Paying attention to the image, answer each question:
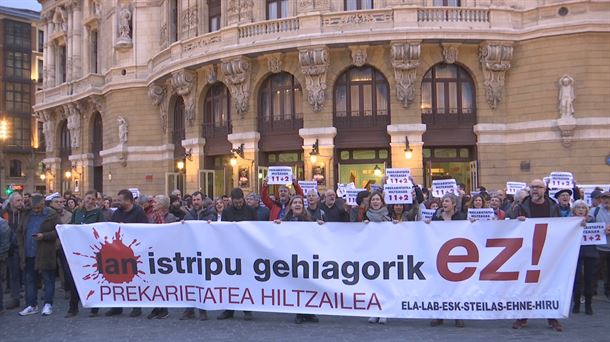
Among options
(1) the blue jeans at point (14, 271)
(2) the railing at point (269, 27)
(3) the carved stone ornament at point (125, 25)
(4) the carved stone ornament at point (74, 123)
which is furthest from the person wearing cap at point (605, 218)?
(4) the carved stone ornament at point (74, 123)

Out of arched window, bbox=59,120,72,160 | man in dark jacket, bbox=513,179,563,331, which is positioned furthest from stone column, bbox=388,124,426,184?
arched window, bbox=59,120,72,160

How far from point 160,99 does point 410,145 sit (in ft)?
50.1

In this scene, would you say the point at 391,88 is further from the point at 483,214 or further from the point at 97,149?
the point at 97,149

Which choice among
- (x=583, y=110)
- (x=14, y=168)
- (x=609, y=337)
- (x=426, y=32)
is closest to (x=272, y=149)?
(x=426, y=32)

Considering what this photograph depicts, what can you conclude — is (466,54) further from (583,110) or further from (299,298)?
(299,298)

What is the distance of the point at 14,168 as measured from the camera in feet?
228

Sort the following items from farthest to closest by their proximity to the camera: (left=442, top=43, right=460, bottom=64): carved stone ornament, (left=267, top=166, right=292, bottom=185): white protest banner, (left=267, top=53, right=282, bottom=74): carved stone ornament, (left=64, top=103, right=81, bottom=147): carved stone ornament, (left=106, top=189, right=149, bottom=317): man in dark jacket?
(left=64, top=103, right=81, bottom=147): carved stone ornament
(left=267, top=53, right=282, bottom=74): carved stone ornament
(left=442, top=43, right=460, bottom=64): carved stone ornament
(left=267, top=166, right=292, bottom=185): white protest banner
(left=106, top=189, right=149, bottom=317): man in dark jacket

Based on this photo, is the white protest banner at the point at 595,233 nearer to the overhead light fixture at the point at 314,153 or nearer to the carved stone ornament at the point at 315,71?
the overhead light fixture at the point at 314,153

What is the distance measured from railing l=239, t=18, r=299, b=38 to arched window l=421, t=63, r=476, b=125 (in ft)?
20.5

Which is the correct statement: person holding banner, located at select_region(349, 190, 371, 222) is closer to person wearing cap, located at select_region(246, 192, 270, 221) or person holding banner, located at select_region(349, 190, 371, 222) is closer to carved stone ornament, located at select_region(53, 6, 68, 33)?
person wearing cap, located at select_region(246, 192, 270, 221)

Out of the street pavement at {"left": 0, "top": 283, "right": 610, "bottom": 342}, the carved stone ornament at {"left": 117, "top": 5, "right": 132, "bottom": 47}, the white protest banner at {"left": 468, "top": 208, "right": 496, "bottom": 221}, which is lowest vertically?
the street pavement at {"left": 0, "top": 283, "right": 610, "bottom": 342}

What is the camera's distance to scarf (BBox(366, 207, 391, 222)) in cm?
998

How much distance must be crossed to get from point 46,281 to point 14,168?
2541 inches

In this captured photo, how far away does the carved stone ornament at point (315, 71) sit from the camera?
2642 centimetres
